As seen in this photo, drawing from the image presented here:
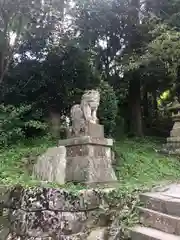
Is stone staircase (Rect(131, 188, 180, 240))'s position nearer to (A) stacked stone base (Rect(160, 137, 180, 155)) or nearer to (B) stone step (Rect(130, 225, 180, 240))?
(B) stone step (Rect(130, 225, 180, 240))

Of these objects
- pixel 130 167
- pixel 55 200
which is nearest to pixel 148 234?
pixel 55 200

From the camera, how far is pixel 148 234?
11.3ft

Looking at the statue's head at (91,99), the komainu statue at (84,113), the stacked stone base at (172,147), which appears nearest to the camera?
the komainu statue at (84,113)

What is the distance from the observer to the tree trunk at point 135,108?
45.4 feet

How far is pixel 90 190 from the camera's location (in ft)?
13.9

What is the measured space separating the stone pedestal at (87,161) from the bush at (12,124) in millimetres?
3407

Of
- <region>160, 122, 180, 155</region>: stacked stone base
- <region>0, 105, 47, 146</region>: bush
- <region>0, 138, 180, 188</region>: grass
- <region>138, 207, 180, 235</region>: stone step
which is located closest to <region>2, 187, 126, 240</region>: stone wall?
<region>138, 207, 180, 235</region>: stone step

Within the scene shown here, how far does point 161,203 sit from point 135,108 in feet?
34.2

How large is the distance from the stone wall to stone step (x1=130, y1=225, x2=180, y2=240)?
29cm

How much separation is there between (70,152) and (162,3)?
9.93 metres

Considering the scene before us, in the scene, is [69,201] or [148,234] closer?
[148,234]

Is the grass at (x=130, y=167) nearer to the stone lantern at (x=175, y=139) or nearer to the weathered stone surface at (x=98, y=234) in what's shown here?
the stone lantern at (x=175, y=139)

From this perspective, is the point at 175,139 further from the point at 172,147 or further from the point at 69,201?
the point at 69,201

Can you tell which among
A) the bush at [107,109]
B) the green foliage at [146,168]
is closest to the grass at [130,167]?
the green foliage at [146,168]
